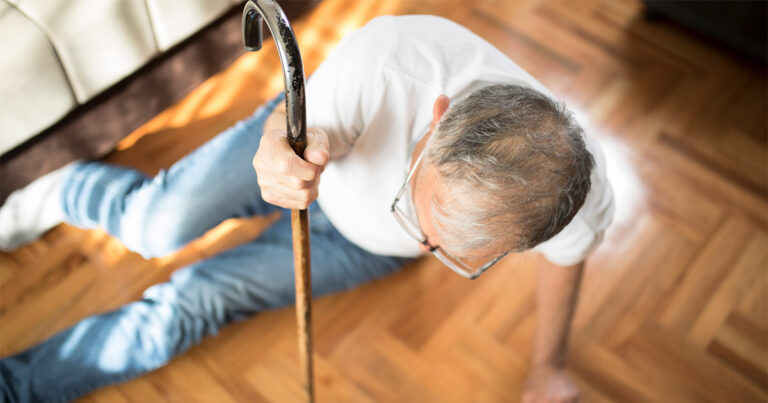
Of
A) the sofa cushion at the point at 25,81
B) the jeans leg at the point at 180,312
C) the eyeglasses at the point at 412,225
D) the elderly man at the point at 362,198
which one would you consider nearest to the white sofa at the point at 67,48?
the sofa cushion at the point at 25,81

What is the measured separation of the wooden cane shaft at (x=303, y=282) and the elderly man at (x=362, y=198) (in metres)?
0.04

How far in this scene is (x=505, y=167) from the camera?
68cm

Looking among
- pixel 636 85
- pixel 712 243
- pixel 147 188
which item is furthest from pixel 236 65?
pixel 712 243

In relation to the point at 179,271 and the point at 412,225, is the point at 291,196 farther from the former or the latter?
the point at 179,271

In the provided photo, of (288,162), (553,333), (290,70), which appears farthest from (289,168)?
(553,333)

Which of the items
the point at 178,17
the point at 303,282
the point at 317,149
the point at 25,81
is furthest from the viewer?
the point at 178,17

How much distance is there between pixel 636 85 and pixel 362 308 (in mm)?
884

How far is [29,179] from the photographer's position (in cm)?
119

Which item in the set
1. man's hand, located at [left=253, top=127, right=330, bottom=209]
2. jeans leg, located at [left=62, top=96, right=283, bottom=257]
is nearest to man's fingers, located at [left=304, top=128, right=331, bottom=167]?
man's hand, located at [left=253, top=127, right=330, bottom=209]

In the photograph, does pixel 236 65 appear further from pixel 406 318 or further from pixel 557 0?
pixel 557 0

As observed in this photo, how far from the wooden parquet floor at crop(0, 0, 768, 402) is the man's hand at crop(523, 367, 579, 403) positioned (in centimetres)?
4

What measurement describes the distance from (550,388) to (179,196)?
27.7 inches

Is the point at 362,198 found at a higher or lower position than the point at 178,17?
lower

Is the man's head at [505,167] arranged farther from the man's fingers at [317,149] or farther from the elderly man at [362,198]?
the man's fingers at [317,149]
